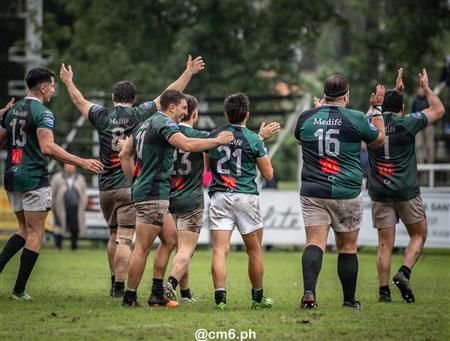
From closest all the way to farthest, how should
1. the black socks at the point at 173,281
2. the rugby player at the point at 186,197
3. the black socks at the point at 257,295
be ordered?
1. the black socks at the point at 257,295
2. the black socks at the point at 173,281
3. the rugby player at the point at 186,197

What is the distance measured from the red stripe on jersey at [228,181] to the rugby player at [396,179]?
6.98ft

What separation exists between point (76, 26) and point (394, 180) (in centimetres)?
2309

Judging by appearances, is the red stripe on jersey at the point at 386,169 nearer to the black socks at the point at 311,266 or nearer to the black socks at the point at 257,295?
the black socks at the point at 311,266

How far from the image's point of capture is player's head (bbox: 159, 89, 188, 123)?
11.4 meters

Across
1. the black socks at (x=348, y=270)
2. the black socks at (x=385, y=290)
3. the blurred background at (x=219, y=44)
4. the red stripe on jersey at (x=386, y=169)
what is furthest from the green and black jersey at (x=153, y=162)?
the blurred background at (x=219, y=44)

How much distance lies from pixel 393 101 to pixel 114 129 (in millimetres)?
3219

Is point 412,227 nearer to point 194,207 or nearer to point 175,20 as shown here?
point 194,207

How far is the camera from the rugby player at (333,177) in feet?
37.8

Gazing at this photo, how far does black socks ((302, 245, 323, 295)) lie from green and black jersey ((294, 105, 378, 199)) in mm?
565

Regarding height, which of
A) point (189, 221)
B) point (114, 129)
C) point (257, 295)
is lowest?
point (257, 295)

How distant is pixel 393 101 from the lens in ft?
→ 42.5

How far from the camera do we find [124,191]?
12922 mm

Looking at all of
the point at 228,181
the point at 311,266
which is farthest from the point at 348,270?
the point at 228,181

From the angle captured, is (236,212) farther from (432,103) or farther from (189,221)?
(432,103)
